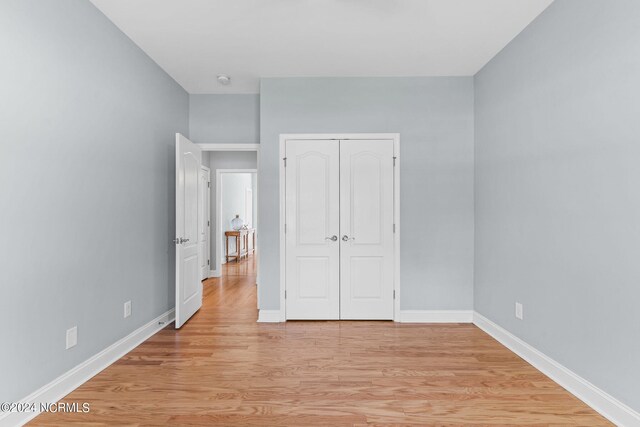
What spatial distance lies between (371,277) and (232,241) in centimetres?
564

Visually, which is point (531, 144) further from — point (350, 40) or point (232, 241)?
point (232, 241)

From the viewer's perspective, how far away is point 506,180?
316 centimetres

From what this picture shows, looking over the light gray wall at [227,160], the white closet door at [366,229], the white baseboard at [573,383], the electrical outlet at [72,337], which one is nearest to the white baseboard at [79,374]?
the electrical outlet at [72,337]

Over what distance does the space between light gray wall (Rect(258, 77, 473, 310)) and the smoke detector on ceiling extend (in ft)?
1.35

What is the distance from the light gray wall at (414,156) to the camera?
3.82m

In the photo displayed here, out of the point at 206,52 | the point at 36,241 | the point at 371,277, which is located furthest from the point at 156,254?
the point at 371,277

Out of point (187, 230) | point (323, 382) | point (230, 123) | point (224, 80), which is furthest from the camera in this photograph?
point (230, 123)

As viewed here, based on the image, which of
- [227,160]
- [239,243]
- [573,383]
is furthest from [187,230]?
[239,243]

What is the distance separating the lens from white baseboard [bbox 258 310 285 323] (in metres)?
3.82

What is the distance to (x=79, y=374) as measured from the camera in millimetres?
2393

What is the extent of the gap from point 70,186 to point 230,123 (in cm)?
229

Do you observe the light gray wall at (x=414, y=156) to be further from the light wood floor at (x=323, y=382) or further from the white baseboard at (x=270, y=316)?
the light wood floor at (x=323, y=382)

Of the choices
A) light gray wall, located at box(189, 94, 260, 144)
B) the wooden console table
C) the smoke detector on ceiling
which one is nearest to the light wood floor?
light gray wall, located at box(189, 94, 260, 144)

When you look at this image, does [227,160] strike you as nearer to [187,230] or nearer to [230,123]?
[230,123]
